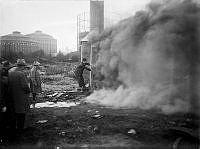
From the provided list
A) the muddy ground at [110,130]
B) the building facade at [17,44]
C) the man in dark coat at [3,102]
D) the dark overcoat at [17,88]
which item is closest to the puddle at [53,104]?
the muddy ground at [110,130]

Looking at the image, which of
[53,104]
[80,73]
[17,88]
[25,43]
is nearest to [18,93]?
[17,88]

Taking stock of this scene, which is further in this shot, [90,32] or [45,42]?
[90,32]

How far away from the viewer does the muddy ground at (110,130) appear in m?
5.07

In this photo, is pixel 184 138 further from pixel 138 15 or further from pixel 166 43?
pixel 138 15

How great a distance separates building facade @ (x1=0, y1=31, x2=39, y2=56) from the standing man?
70.3 inches

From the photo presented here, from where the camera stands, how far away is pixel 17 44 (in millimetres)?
8000

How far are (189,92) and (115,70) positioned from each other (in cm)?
380

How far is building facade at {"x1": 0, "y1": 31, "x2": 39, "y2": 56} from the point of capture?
7.24 metres

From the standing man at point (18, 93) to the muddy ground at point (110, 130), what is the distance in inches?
14.0

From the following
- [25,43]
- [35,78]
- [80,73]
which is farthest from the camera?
[80,73]

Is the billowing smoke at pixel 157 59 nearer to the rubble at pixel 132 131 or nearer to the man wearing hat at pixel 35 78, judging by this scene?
the rubble at pixel 132 131

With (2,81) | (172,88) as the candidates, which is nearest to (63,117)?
(2,81)

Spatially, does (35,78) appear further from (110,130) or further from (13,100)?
(110,130)

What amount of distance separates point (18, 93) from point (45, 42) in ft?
11.8
